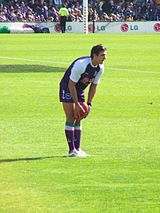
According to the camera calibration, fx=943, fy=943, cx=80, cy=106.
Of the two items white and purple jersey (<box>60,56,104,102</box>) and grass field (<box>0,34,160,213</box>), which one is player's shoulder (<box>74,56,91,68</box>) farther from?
grass field (<box>0,34,160,213</box>)

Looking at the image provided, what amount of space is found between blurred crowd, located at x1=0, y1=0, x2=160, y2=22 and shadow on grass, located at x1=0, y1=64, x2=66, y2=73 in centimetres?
3796

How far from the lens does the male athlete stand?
1387 centimetres

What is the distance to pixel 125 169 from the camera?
516 inches

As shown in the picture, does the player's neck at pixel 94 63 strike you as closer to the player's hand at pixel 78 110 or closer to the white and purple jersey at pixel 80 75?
the white and purple jersey at pixel 80 75

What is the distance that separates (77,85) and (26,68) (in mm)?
19117

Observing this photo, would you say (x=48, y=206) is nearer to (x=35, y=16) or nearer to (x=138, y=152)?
(x=138, y=152)

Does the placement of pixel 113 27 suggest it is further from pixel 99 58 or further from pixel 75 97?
pixel 99 58

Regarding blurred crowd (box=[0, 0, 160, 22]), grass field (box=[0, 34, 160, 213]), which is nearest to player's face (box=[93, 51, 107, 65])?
grass field (box=[0, 34, 160, 213])

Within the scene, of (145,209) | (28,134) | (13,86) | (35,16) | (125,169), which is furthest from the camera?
(35,16)

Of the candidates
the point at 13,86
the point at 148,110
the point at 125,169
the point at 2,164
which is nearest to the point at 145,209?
the point at 125,169

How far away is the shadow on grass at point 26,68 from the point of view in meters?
32.2

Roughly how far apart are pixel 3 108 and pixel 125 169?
844cm

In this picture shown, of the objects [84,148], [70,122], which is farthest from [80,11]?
[70,122]

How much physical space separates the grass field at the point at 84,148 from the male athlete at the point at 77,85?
1.13 ft
